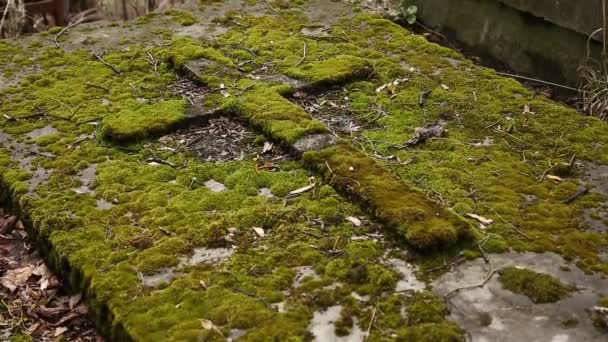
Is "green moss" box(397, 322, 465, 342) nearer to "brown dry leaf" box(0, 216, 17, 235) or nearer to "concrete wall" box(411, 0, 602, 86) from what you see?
"brown dry leaf" box(0, 216, 17, 235)

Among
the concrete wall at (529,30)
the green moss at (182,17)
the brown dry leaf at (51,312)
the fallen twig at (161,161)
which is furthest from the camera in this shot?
the green moss at (182,17)

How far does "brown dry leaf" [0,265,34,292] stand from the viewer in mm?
3028

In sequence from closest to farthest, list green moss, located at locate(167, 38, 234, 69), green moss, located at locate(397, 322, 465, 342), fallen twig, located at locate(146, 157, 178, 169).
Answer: green moss, located at locate(397, 322, 465, 342)
fallen twig, located at locate(146, 157, 178, 169)
green moss, located at locate(167, 38, 234, 69)

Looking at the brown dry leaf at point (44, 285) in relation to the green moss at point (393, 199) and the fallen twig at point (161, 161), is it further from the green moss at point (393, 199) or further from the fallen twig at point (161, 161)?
the green moss at point (393, 199)

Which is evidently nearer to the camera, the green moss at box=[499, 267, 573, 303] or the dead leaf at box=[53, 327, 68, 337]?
the green moss at box=[499, 267, 573, 303]

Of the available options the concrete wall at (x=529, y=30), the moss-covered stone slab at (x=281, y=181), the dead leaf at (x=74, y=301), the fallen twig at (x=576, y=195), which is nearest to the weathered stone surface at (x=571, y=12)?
the concrete wall at (x=529, y=30)

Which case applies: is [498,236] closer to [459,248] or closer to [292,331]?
[459,248]

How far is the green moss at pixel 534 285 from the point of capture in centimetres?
251

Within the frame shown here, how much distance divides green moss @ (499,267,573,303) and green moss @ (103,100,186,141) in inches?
77.0

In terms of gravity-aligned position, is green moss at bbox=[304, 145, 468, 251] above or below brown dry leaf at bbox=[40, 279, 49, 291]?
above

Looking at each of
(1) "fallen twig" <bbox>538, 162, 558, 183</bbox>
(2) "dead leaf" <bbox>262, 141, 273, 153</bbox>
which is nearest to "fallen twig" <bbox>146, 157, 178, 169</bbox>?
(2) "dead leaf" <bbox>262, 141, 273, 153</bbox>

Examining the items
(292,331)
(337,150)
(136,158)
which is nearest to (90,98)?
(136,158)

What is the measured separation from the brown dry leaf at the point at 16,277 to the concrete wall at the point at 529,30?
3.60m

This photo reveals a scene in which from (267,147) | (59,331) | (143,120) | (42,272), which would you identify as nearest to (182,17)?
(143,120)
